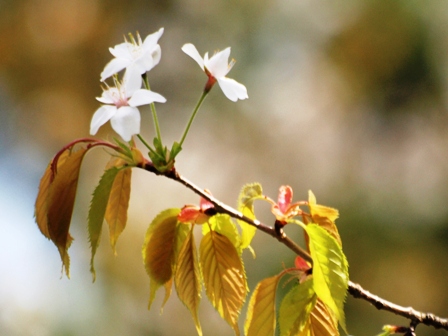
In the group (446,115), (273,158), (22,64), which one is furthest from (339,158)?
(22,64)

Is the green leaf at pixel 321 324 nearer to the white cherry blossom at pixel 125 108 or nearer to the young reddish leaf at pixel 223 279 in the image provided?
the young reddish leaf at pixel 223 279

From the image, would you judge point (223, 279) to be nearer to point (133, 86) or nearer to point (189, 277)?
point (189, 277)

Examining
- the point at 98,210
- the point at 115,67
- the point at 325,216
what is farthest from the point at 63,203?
the point at 325,216

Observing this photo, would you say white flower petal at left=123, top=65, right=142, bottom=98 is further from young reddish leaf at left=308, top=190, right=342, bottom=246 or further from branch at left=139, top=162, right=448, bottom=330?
young reddish leaf at left=308, top=190, right=342, bottom=246

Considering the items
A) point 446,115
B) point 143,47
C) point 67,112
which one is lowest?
point 143,47

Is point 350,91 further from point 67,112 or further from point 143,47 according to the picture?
point 143,47
